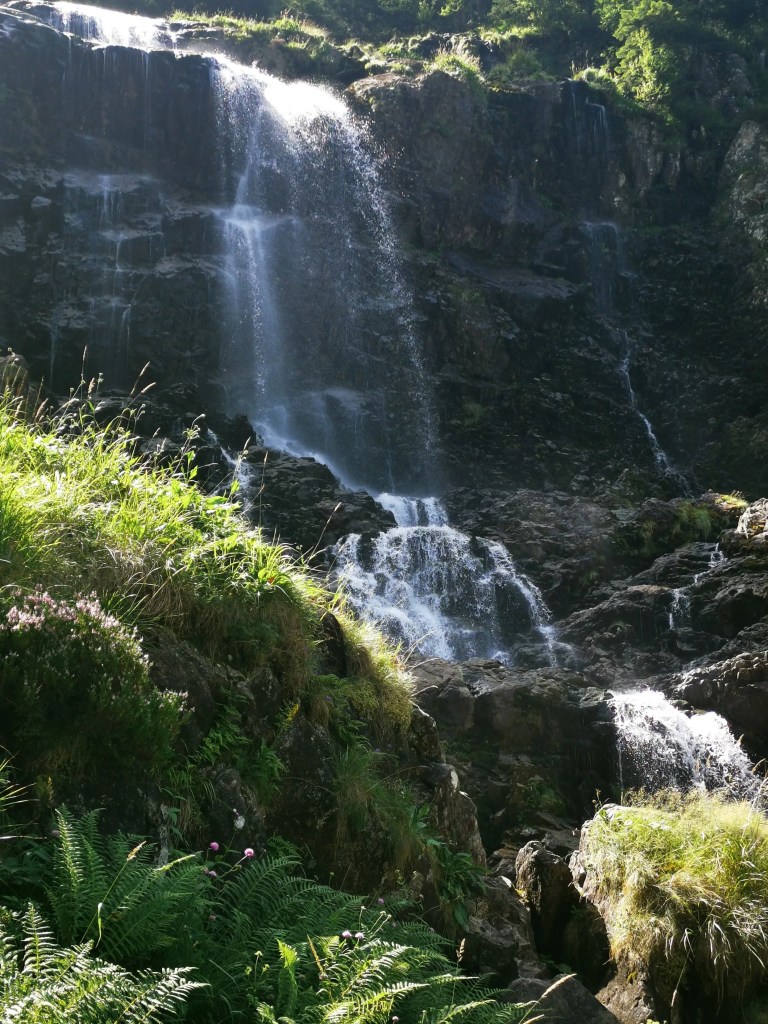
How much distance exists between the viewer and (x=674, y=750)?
11289 mm

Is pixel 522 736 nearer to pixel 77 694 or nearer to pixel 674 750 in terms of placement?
pixel 674 750

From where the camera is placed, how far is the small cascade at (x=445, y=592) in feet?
49.6

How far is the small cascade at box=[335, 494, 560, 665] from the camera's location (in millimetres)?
15117

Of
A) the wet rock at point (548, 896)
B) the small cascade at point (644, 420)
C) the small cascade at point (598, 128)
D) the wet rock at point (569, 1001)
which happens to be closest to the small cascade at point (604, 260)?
the small cascade at point (644, 420)

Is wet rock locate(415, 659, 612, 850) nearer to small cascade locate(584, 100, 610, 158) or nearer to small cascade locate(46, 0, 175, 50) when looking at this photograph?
small cascade locate(46, 0, 175, 50)

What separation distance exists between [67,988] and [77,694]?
4.17 feet

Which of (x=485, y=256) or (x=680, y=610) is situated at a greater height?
(x=485, y=256)

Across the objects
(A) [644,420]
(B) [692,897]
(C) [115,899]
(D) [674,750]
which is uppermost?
(C) [115,899]

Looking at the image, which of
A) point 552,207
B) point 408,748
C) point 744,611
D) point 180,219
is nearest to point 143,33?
point 180,219

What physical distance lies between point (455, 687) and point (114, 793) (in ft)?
26.0

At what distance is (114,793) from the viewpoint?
309 cm

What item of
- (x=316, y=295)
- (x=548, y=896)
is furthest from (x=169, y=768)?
(x=316, y=295)

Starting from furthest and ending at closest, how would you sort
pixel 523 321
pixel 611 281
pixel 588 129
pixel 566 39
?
pixel 566 39
pixel 588 129
pixel 611 281
pixel 523 321

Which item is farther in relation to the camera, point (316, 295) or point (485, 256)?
point (485, 256)
